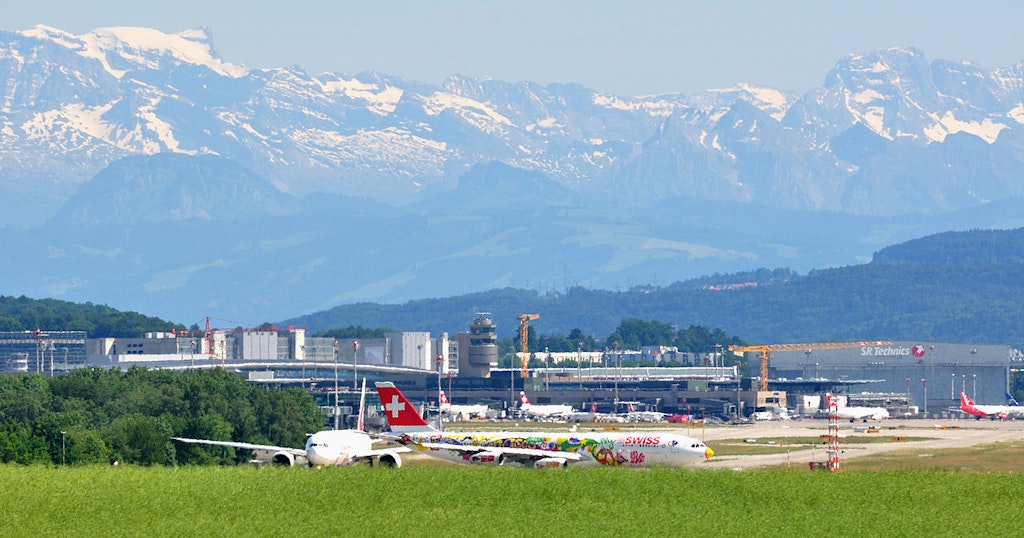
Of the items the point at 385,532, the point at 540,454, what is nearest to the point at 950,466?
the point at 540,454

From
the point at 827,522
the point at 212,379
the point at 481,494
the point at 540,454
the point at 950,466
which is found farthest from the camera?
the point at 212,379

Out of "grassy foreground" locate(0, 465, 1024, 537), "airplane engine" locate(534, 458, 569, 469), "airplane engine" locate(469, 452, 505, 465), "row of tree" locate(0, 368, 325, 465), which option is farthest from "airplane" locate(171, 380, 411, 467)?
"row of tree" locate(0, 368, 325, 465)

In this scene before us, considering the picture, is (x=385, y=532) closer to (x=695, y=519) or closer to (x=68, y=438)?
(x=695, y=519)

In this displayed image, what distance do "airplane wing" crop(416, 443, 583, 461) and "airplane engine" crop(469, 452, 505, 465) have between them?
0.86ft

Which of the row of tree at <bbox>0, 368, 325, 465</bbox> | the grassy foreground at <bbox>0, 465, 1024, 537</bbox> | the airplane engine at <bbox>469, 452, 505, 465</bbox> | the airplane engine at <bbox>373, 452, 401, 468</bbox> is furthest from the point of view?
the row of tree at <bbox>0, 368, 325, 465</bbox>

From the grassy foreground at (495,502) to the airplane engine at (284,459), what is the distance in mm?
8824

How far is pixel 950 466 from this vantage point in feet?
454

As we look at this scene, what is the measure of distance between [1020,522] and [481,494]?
85.1 feet

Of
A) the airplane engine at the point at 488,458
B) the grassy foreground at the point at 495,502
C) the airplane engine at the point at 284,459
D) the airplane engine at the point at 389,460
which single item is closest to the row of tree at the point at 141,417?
the airplane engine at the point at 284,459

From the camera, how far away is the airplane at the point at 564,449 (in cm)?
12450

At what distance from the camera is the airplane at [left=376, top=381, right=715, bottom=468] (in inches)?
4902

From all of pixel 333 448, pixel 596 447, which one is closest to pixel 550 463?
pixel 596 447

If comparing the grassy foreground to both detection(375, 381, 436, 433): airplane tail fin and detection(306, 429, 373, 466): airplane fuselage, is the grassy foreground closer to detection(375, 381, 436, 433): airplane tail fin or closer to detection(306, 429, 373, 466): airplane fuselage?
detection(306, 429, 373, 466): airplane fuselage

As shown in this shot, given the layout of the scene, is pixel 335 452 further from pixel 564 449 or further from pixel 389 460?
pixel 564 449
